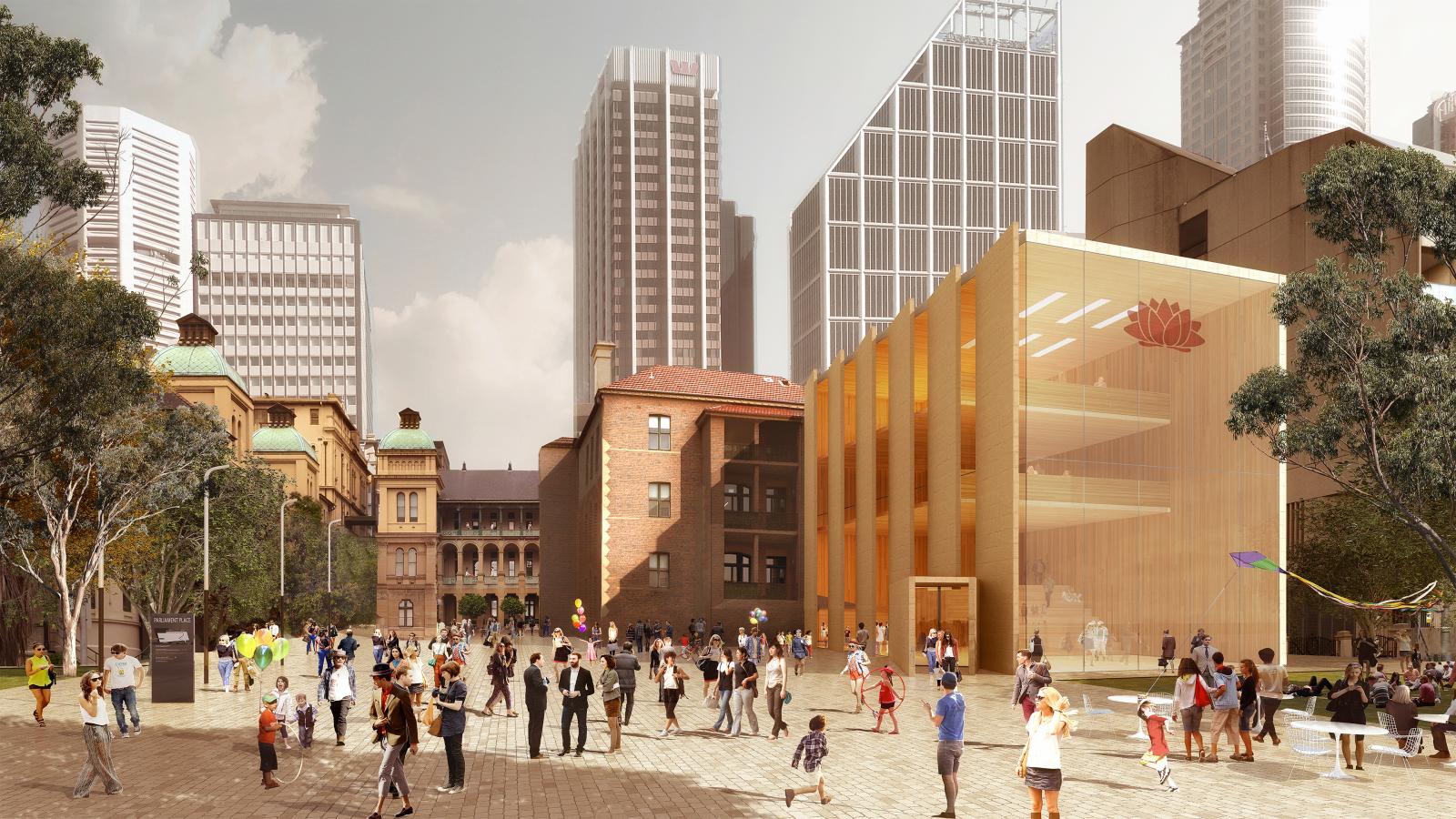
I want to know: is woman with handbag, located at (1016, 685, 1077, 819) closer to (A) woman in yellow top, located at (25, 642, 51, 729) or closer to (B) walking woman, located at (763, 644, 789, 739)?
(B) walking woman, located at (763, 644, 789, 739)

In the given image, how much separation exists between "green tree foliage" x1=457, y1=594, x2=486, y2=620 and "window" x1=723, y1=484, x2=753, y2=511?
175ft

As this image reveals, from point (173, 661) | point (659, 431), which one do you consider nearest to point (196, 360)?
point (659, 431)

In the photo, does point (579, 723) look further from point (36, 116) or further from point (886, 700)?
point (36, 116)

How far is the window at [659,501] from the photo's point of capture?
A: 218 ft

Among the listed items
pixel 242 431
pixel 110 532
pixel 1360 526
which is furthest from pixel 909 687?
pixel 242 431

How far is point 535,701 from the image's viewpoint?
62.5 feet

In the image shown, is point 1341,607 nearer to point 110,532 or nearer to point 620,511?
point 620,511

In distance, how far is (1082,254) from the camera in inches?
1496

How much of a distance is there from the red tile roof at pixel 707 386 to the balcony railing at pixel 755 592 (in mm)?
10516

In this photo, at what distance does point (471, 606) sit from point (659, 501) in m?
52.6

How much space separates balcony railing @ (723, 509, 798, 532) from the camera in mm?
64812

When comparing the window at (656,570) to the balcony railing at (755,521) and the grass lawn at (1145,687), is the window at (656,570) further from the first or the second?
the grass lawn at (1145,687)

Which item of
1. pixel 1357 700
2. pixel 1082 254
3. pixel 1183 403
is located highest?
pixel 1082 254

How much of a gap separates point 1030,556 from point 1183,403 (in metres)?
7.94
